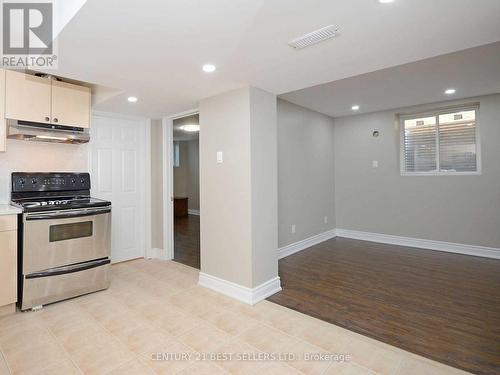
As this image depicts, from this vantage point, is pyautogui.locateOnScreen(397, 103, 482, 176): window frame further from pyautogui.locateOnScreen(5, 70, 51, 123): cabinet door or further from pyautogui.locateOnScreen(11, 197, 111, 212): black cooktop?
pyautogui.locateOnScreen(5, 70, 51, 123): cabinet door

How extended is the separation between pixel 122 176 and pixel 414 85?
13.8 ft

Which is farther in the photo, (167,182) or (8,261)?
(167,182)

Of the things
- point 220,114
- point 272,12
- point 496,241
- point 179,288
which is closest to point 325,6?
point 272,12

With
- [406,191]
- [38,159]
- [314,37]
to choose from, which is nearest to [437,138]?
[406,191]

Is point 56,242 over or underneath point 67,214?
underneath

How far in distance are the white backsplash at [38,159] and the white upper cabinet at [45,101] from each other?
0.49 metres

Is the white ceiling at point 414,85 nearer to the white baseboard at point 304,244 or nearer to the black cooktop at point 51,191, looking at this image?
the white baseboard at point 304,244

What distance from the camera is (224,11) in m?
1.51

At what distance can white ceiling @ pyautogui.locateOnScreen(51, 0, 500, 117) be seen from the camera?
1.49m

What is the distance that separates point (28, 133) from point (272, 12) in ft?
8.93

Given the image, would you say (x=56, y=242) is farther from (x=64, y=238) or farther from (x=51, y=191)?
(x=51, y=191)

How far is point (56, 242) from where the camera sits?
8.82 ft

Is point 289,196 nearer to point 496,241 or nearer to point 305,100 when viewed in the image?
point 305,100

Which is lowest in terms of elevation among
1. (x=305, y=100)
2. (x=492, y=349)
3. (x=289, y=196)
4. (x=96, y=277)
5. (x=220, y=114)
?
(x=492, y=349)
